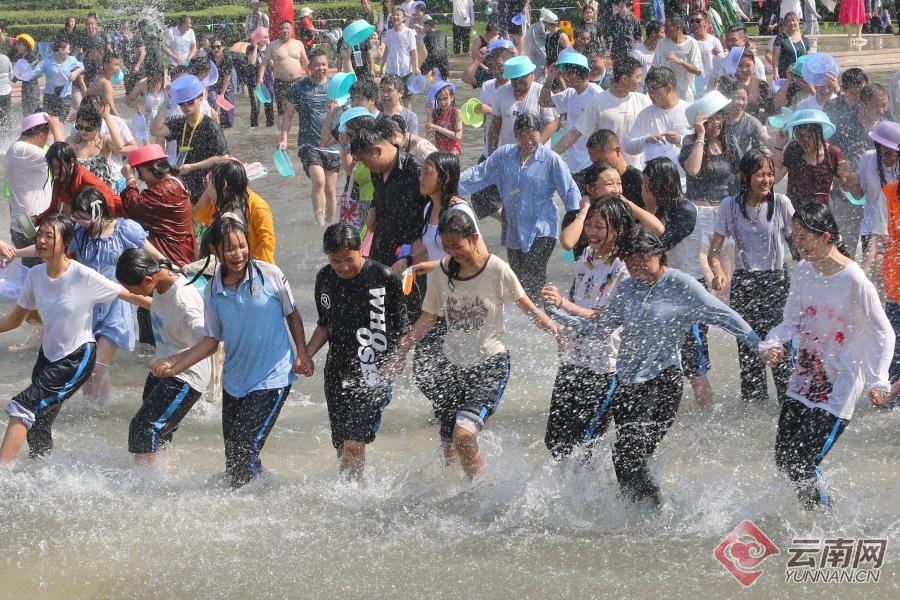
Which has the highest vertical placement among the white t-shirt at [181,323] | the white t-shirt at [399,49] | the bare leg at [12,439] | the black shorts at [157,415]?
the white t-shirt at [181,323]

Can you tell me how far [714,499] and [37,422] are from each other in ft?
12.1

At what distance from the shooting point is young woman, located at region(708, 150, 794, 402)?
283 inches

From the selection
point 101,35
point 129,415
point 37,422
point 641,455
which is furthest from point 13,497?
point 101,35

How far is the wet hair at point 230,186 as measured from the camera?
756 centimetres

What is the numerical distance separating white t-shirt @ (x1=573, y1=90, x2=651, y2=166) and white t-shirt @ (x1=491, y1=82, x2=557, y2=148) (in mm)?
1169

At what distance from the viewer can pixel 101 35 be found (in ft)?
79.7

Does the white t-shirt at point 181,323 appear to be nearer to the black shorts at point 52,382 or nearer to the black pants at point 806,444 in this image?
the black shorts at point 52,382

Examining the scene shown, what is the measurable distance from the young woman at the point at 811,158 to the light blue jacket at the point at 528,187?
4.82 feet

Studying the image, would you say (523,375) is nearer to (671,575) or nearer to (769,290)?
(769,290)

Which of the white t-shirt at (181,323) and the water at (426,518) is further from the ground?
the white t-shirt at (181,323)

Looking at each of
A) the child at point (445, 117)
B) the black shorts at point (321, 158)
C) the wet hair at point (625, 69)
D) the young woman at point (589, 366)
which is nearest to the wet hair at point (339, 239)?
the young woman at point (589, 366)

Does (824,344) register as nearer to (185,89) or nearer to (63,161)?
(63,161)

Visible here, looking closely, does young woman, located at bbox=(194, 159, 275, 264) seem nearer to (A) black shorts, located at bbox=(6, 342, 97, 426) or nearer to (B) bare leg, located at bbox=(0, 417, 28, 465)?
(A) black shorts, located at bbox=(6, 342, 97, 426)

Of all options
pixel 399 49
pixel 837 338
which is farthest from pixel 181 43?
pixel 837 338
